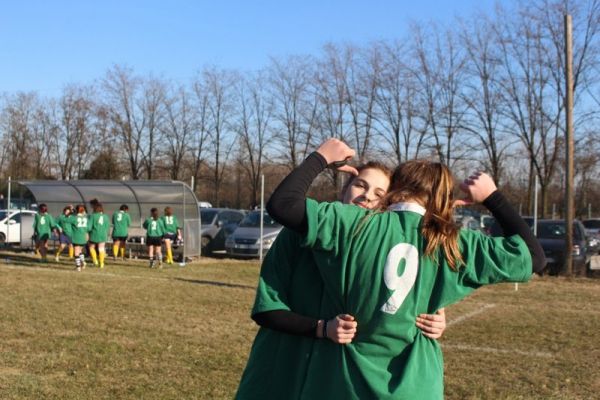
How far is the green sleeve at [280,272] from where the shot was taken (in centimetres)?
240

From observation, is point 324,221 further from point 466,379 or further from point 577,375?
point 577,375

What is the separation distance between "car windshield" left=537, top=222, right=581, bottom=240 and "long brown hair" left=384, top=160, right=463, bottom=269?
1927cm

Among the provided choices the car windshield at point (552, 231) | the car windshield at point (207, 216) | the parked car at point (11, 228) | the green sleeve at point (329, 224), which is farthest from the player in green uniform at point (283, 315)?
the parked car at point (11, 228)

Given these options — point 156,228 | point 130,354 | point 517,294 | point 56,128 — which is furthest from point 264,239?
point 56,128

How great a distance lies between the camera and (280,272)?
7.94ft

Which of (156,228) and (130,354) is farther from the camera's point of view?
(156,228)

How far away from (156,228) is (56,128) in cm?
3770

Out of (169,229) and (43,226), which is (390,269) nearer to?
(169,229)

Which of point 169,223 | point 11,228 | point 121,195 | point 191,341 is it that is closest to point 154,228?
point 169,223

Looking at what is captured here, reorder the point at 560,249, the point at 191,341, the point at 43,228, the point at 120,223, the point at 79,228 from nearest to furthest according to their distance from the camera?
the point at 191,341, the point at 79,228, the point at 560,249, the point at 120,223, the point at 43,228

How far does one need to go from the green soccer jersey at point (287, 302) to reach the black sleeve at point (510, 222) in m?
0.69

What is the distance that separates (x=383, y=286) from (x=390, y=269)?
0.06m

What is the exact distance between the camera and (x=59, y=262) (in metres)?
19.8

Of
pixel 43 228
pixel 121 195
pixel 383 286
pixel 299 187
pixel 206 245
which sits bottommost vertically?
pixel 206 245
